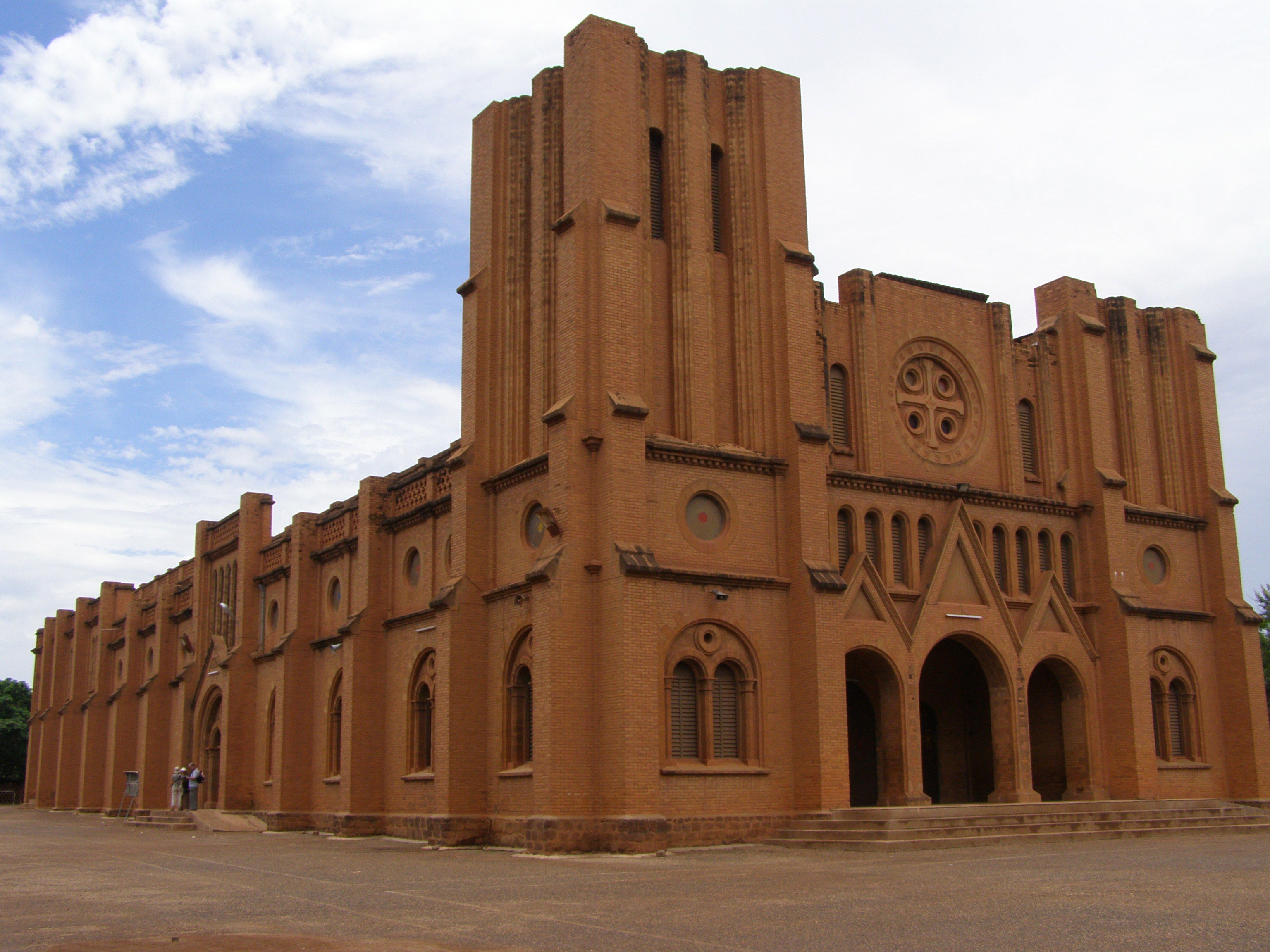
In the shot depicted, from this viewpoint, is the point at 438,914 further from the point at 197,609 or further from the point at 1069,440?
the point at 197,609

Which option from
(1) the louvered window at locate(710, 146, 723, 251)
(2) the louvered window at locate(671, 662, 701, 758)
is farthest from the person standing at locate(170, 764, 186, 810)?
(1) the louvered window at locate(710, 146, 723, 251)

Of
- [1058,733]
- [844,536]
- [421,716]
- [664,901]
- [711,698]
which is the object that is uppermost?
[844,536]

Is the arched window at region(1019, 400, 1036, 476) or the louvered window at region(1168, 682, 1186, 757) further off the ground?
the arched window at region(1019, 400, 1036, 476)

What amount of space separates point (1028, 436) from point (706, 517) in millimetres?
10746

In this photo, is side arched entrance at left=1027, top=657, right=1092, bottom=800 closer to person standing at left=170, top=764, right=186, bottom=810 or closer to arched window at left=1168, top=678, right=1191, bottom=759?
arched window at left=1168, top=678, right=1191, bottom=759

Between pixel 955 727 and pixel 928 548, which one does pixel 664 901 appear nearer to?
pixel 928 548

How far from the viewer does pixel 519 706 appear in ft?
85.5

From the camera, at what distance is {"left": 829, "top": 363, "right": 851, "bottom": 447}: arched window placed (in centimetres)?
2858

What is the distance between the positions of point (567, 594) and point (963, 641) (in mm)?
10287

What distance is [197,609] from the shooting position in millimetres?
43969

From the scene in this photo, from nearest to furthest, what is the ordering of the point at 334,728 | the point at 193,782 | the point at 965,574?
the point at 965,574
the point at 334,728
the point at 193,782

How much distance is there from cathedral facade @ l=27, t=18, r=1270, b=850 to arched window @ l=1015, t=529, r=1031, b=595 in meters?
0.07

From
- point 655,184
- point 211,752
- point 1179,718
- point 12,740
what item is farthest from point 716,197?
point 12,740

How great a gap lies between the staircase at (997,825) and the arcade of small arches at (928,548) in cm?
529
